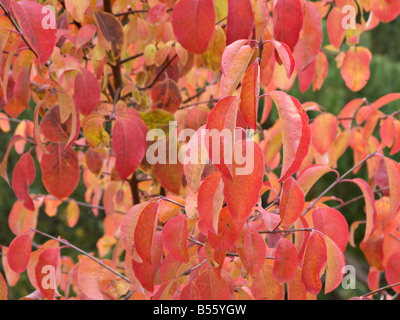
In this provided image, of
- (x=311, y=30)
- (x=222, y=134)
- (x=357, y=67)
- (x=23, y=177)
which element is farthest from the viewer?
(x=357, y=67)

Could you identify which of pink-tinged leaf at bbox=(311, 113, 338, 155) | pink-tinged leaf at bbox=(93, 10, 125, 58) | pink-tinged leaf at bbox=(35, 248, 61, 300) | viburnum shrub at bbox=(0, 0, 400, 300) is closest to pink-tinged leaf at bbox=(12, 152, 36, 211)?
viburnum shrub at bbox=(0, 0, 400, 300)

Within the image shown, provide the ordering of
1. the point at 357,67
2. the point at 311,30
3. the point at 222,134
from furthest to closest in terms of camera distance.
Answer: the point at 357,67 < the point at 311,30 < the point at 222,134

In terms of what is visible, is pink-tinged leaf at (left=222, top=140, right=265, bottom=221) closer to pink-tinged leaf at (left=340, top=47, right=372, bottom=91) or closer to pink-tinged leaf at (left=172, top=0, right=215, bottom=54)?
pink-tinged leaf at (left=172, top=0, right=215, bottom=54)

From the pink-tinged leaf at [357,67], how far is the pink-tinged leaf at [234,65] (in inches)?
20.0

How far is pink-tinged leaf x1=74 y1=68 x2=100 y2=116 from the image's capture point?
637 mm

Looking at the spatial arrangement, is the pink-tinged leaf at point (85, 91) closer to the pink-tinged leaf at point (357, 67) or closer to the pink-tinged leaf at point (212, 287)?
the pink-tinged leaf at point (212, 287)

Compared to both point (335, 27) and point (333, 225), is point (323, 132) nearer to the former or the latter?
point (335, 27)

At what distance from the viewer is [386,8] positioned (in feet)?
2.44

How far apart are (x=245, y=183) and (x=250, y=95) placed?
A: 82 millimetres

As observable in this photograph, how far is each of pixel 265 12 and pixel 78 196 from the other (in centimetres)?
317

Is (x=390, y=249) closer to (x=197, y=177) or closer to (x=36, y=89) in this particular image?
(x=197, y=177)

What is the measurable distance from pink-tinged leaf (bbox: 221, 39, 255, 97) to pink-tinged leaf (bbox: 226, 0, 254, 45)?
4.0 inches

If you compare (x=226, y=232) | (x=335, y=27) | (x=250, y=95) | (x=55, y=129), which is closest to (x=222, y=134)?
(x=250, y=95)

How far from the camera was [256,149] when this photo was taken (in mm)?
416
